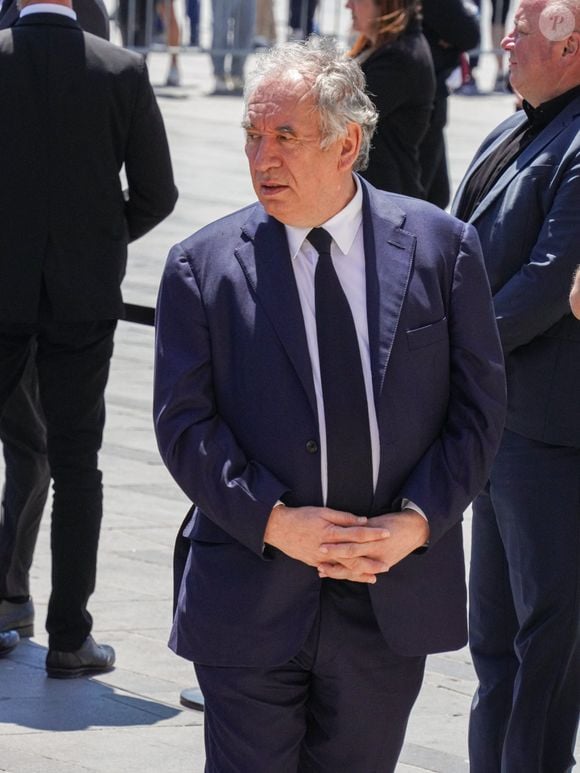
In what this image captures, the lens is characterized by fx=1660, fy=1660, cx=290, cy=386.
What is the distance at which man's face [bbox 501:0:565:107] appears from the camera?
12.6 ft

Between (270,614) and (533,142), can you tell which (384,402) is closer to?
(270,614)

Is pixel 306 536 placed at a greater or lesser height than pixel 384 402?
lesser

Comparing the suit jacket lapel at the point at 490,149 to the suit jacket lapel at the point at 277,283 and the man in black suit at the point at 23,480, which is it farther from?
the man in black suit at the point at 23,480

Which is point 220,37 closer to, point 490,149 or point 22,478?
point 22,478

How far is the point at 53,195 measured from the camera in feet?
15.4

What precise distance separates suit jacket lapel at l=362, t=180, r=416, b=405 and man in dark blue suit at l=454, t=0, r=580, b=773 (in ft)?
2.21

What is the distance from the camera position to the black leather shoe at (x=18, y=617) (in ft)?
16.8

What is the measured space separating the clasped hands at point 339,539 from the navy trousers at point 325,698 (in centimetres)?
13

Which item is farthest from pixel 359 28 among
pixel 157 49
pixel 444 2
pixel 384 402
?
pixel 157 49

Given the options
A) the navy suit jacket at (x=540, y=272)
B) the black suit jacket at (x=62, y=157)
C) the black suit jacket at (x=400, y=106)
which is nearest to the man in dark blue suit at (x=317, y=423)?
the navy suit jacket at (x=540, y=272)

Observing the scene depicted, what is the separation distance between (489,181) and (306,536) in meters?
1.34

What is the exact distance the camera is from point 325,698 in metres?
3.14

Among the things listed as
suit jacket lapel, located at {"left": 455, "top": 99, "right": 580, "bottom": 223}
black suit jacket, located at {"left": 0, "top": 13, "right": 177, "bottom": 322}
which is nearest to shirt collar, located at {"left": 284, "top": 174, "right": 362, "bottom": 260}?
suit jacket lapel, located at {"left": 455, "top": 99, "right": 580, "bottom": 223}

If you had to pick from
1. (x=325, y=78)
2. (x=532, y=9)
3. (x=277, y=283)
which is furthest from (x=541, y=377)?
(x=325, y=78)
